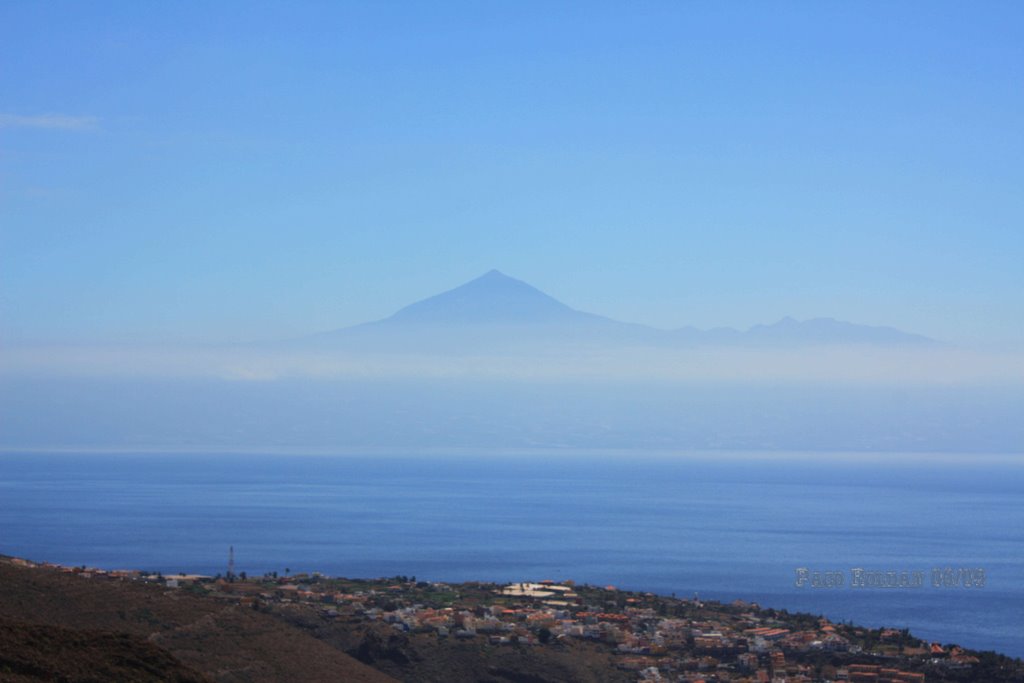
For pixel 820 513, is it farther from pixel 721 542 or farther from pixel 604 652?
pixel 604 652

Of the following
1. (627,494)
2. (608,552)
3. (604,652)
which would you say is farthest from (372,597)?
(627,494)

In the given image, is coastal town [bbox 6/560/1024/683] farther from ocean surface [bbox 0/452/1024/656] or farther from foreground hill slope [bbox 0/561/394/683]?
ocean surface [bbox 0/452/1024/656]

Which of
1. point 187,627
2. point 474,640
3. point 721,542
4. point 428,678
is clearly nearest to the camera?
point 187,627

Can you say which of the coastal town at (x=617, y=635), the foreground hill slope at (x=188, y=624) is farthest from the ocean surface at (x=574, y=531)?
the foreground hill slope at (x=188, y=624)

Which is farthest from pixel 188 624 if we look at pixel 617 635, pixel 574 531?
pixel 574 531

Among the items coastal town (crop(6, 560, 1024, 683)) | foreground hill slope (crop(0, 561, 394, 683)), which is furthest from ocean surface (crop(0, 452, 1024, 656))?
foreground hill slope (crop(0, 561, 394, 683))

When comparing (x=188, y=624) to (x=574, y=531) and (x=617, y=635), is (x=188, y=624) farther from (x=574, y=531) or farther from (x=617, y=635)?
(x=574, y=531)

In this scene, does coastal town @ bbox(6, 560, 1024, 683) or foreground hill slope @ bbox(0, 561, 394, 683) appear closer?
foreground hill slope @ bbox(0, 561, 394, 683)

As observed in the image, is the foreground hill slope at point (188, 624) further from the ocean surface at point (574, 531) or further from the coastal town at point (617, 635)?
the ocean surface at point (574, 531)
